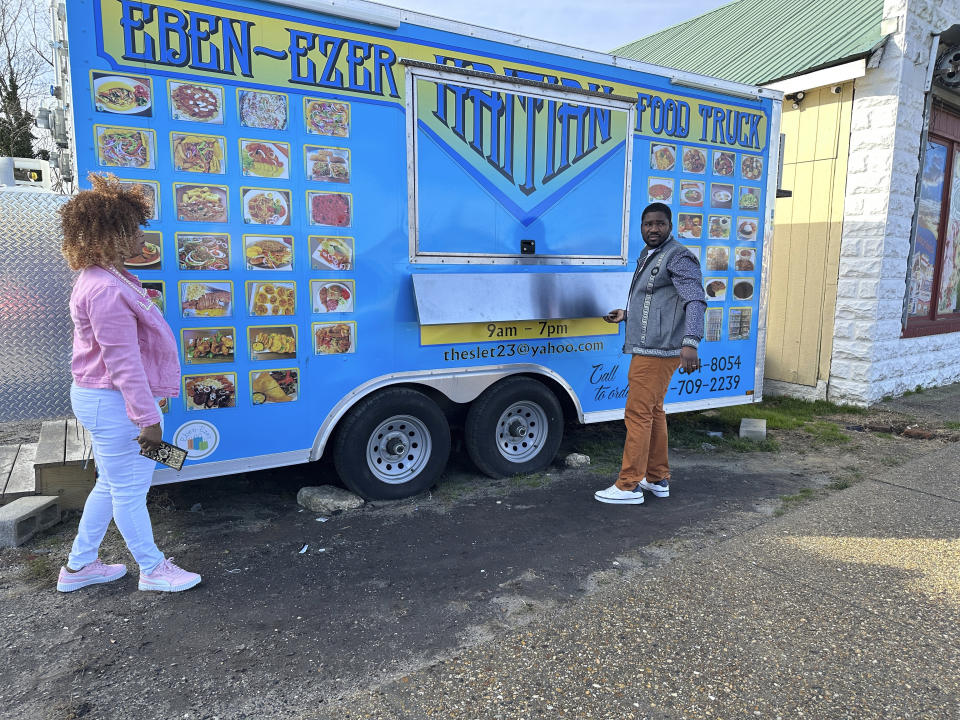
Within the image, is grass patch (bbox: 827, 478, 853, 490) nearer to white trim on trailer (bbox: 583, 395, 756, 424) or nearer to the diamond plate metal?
white trim on trailer (bbox: 583, 395, 756, 424)

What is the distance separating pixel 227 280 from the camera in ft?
12.5

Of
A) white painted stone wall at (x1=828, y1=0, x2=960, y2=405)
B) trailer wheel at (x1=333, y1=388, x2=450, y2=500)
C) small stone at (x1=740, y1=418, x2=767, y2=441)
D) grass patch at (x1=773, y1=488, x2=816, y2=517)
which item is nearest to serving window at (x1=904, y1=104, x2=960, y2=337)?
white painted stone wall at (x1=828, y1=0, x2=960, y2=405)

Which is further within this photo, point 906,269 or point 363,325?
point 906,269

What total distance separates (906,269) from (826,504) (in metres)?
4.81

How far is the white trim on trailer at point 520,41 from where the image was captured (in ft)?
12.8

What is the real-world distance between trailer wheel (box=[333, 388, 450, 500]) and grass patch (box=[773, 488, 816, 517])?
2312mm

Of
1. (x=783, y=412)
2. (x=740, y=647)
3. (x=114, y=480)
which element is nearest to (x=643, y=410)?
(x=740, y=647)

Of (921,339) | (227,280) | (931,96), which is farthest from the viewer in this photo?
(921,339)

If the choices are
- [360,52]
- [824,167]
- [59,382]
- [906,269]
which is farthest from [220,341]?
[906,269]

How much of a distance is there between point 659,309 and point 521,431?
1.40 metres

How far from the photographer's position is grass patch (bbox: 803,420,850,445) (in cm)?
648

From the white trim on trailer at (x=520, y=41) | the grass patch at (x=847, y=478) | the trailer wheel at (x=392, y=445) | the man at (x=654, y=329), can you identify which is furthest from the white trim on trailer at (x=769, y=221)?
the trailer wheel at (x=392, y=445)

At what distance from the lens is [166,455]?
309 centimetres

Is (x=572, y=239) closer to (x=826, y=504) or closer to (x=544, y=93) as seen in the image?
(x=544, y=93)
